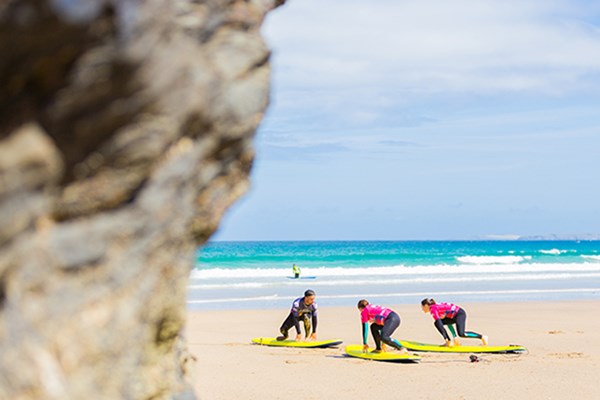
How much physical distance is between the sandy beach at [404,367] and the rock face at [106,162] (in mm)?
A: 8182

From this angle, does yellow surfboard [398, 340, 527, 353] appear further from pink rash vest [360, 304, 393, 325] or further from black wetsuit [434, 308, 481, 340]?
pink rash vest [360, 304, 393, 325]

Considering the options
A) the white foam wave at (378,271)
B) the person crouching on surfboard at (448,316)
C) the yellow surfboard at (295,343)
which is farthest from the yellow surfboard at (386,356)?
the white foam wave at (378,271)

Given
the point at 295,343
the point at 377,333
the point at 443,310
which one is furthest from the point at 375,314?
the point at 295,343

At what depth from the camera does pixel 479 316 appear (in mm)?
23297

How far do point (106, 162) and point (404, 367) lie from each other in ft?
38.7

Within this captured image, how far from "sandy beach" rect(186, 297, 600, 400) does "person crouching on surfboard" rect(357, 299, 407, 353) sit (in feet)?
1.96

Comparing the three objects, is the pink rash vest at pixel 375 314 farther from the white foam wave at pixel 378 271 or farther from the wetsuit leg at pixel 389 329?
the white foam wave at pixel 378 271

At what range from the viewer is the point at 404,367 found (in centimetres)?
1452

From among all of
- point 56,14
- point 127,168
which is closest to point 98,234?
point 127,168

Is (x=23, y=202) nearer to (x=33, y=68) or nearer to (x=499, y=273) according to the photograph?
(x=33, y=68)

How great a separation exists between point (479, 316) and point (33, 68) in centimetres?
2137

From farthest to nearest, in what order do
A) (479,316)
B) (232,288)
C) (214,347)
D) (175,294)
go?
1. (232,288)
2. (479,316)
3. (214,347)
4. (175,294)

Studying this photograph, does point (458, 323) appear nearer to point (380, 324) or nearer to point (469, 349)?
point (469, 349)

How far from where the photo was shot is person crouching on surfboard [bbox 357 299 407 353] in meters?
15.4
